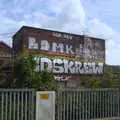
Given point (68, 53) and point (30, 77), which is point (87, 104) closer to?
point (30, 77)

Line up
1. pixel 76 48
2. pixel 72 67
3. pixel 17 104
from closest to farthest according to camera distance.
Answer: pixel 17 104 → pixel 72 67 → pixel 76 48

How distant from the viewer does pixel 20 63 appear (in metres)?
17.3

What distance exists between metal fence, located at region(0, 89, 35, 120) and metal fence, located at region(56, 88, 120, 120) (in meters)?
1.28

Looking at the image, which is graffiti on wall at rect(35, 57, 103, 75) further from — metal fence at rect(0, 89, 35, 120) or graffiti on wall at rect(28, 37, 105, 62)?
metal fence at rect(0, 89, 35, 120)

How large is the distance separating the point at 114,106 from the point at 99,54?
18.8 meters

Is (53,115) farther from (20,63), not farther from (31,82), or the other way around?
(20,63)

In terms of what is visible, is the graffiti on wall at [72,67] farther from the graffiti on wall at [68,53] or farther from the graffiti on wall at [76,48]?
the graffiti on wall at [76,48]

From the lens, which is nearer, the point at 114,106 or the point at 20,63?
the point at 114,106

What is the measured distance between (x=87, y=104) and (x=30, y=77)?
3.33m

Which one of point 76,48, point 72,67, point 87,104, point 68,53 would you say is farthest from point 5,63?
point 87,104

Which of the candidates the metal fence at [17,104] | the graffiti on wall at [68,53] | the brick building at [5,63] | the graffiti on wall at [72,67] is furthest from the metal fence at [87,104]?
the graffiti on wall at [72,67]

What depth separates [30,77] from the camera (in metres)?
15.0

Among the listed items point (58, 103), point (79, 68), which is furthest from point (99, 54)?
point (58, 103)

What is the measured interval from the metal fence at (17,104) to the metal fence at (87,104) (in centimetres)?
128
